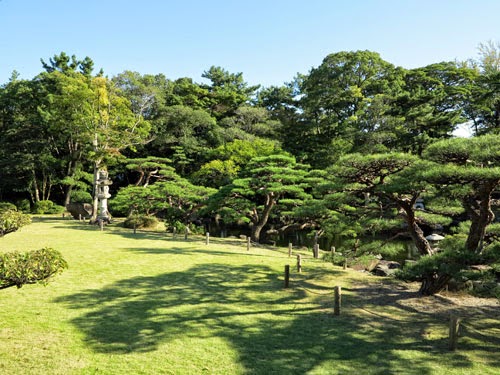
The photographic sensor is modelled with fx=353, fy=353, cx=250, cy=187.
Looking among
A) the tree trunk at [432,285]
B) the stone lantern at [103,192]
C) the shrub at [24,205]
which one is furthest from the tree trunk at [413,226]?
→ the shrub at [24,205]

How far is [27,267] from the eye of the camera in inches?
213

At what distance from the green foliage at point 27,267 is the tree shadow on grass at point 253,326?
5.53 ft

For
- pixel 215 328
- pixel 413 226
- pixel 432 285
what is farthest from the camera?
pixel 413 226

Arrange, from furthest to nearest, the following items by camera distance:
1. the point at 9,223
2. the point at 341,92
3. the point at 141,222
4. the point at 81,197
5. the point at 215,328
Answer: the point at 81,197
the point at 341,92
the point at 141,222
the point at 9,223
the point at 215,328

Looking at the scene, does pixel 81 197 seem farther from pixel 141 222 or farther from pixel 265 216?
pixel 265 216

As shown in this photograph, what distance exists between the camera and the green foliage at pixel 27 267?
525 cm

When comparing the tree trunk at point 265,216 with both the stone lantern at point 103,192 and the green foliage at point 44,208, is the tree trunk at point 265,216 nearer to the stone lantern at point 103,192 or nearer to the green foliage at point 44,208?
the stone lantern at point 103,192

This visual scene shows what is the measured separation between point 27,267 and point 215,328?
372 cm

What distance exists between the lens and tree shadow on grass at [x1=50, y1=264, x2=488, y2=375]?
6121mm

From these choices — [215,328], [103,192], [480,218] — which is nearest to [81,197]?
[103,192]

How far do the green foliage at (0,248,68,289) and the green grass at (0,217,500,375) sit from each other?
1358mm

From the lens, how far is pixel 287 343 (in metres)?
6.75

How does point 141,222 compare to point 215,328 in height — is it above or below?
above

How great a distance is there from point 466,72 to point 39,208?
43434 mm
